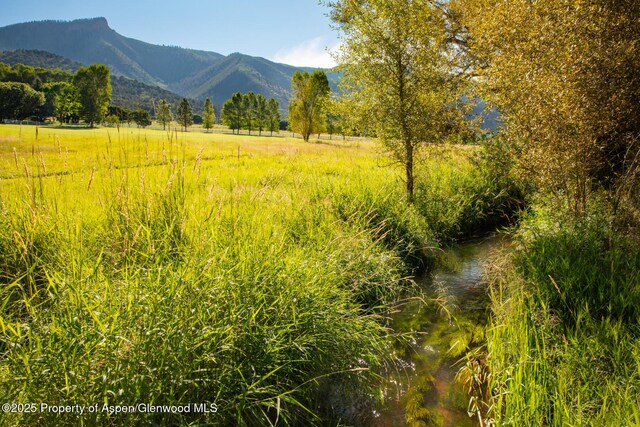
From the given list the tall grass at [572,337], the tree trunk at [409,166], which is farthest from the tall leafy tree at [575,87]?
the tree trunk at [409,166]

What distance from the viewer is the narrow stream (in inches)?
158

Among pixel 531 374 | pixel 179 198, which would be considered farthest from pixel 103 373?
pixel 531 374

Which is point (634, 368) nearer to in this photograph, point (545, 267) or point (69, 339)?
point (545, 267)

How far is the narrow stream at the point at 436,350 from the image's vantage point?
13.2 ft

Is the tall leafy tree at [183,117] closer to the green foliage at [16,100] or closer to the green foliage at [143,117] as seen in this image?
the green foliage at [143,117]

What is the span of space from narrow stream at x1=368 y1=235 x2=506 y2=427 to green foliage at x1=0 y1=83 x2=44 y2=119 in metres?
56.4

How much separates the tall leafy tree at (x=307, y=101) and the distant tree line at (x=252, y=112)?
3511 cm

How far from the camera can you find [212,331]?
9.55 ft

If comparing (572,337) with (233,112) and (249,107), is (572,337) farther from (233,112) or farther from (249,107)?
(233,112)

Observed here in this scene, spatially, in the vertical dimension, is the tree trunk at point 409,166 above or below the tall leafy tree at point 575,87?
below

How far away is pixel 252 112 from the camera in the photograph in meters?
88.5

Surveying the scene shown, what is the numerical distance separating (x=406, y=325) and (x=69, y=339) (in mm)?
5047

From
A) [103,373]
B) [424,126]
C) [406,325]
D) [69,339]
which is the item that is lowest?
[406,325]

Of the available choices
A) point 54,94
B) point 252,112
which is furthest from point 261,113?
point 54,94
